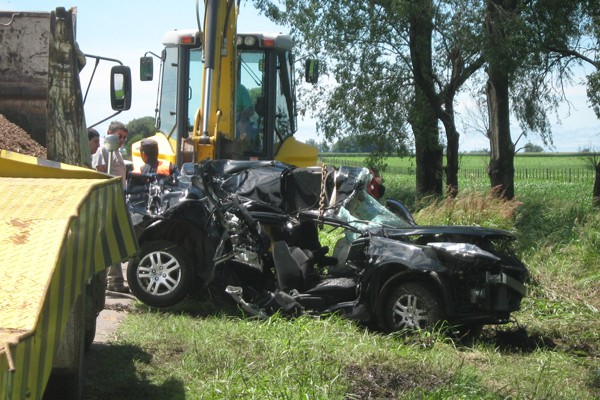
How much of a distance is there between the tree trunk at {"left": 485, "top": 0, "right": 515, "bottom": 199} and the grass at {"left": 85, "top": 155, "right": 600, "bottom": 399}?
309 inches

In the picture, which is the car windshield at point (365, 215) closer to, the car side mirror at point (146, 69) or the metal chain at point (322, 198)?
the metal chain at point (322, 198)

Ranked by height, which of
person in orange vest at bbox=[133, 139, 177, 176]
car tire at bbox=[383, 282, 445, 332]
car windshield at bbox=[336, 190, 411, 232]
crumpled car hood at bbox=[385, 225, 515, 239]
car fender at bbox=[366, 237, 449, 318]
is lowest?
car tire at bbox=[383, 282, 445, 332]

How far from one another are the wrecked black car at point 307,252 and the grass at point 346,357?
0.28 meters

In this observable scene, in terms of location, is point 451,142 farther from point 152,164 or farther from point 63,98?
point 63,98

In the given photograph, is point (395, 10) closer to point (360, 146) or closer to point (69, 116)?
point (360, 146)

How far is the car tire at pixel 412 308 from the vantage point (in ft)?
30.0

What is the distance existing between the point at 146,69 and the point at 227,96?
215 centimetres

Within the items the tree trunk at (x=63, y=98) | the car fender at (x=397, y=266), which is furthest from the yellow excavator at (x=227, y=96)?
the tree trunk at (x=63, y=98)

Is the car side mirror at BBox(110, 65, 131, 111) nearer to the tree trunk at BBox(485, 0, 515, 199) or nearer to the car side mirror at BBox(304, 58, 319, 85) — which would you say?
the car side mirror at BBox(304, 58, 319, 85)

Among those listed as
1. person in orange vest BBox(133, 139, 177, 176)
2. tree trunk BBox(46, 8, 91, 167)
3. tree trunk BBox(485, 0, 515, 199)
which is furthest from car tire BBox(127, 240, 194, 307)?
tree trunk BBox(485, 0, 515, 199)

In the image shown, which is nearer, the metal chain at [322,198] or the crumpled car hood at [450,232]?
the crumpled car hood at [450,232]

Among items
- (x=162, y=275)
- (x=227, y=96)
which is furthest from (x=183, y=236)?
(x=227, y=96)

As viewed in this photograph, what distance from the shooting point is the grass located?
A: 6.95 meters

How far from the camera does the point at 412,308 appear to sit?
→ 923 centimetres
